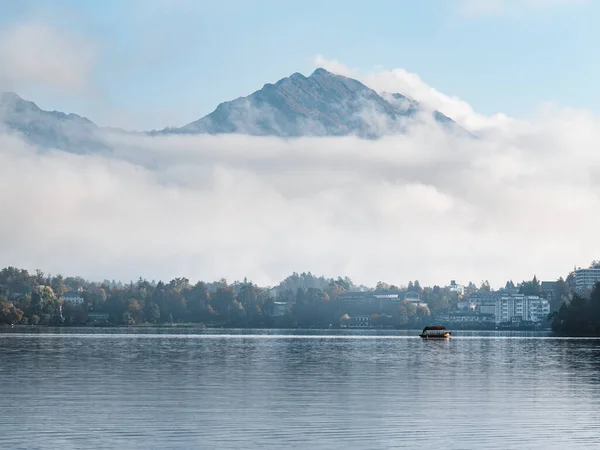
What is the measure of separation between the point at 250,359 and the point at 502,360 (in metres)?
37.3

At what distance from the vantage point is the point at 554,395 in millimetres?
92375

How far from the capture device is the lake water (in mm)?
62750

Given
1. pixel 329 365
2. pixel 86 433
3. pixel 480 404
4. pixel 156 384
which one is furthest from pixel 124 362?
pixel 86 433

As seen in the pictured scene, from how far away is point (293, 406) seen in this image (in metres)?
80.4

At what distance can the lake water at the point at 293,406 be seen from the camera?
62.8 meters

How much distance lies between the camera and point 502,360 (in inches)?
6304

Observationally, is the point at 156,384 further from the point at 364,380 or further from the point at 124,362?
the point at 124,362

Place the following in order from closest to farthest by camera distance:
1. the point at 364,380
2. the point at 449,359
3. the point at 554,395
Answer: the point at 554,395 → the point at 364,380 → the point at 449,359

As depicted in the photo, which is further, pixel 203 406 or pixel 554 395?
pixel 554 395

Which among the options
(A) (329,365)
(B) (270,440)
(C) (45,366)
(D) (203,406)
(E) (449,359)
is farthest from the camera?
(E) (449,359)

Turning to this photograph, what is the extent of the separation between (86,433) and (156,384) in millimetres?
35641

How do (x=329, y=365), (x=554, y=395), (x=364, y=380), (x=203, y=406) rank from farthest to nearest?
1. (x=329, y=365)
2. (x=364, y=380)
3. (x=554, y=395)
4. (x=203, y=406)

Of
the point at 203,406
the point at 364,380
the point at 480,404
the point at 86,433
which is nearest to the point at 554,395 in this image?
the point at 480,404

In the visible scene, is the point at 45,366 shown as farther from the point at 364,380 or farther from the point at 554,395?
the point at 554,395
